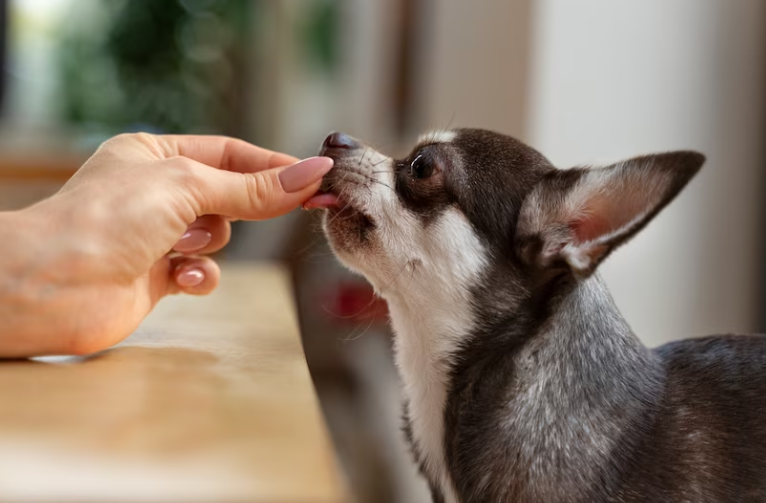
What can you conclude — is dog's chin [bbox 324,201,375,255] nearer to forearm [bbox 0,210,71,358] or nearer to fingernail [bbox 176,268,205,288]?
fingernail [bbox 176,268,205,288]

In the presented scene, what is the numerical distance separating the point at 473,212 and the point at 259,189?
30cm

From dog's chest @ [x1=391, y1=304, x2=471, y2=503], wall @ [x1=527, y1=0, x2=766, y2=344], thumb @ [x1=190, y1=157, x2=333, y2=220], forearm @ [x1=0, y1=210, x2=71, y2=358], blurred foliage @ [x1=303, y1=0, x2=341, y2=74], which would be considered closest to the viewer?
forearm @ [x1=0, y1=210, x2=71, y2=358]

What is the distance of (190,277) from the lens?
1.19m

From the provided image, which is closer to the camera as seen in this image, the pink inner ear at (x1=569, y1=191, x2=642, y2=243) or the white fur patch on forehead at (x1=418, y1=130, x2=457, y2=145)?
the pink inner ear at (x1=569, y1=191, x2=642, y2=243)

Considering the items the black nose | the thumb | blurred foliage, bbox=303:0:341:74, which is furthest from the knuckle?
blurred foliage, bbox=303:0:341:74

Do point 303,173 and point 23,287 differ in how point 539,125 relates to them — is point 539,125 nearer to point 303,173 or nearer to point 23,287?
point 303,173

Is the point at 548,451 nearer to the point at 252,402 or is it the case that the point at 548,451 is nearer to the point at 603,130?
the point at 252,402

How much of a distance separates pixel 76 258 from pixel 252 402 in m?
0.28

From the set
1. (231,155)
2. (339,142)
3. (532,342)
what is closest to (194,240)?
(231,155)

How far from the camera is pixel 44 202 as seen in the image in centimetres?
95

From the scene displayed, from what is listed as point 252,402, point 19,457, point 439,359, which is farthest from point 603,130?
point 19,457

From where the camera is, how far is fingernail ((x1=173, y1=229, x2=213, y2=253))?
118 cm

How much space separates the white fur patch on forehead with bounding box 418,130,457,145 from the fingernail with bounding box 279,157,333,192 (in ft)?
0.62

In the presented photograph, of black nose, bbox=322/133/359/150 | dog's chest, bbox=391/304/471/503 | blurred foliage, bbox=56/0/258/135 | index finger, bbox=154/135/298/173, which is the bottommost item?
blurred foliage, bbox=56/0/258/135
